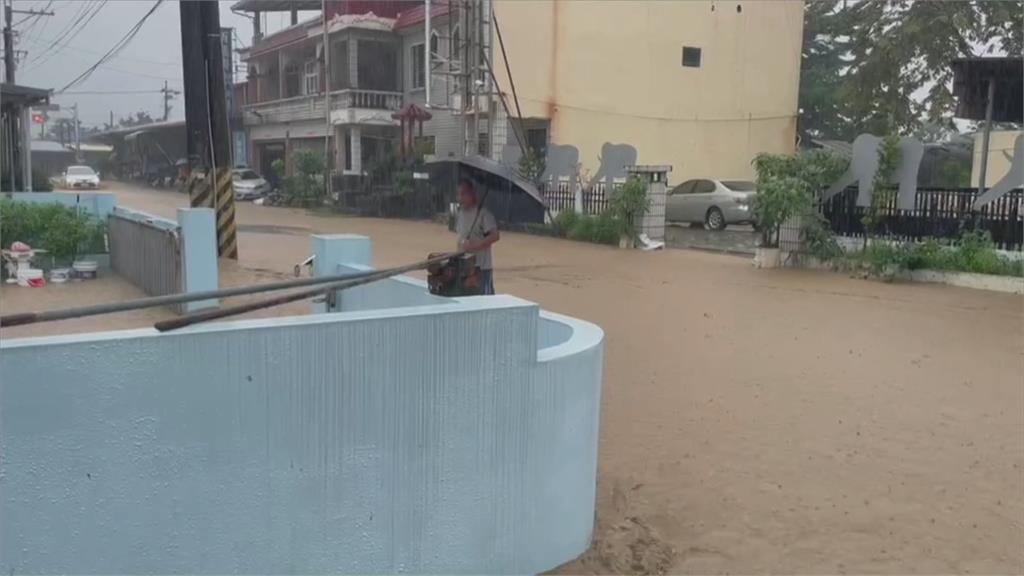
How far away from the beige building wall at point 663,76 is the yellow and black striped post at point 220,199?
38.9 ft

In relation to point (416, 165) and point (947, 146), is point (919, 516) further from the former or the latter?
point (947, 146)

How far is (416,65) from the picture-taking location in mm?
31922

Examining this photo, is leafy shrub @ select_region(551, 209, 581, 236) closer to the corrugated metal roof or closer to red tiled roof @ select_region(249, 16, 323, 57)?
red tiled roof @ select_region(249, 16, 323, 57)

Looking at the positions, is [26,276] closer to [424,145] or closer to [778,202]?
[778,202]

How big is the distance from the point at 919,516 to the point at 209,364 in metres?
3.46

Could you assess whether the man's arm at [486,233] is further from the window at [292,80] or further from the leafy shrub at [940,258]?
the window at [292,80]

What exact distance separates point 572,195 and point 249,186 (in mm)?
21451

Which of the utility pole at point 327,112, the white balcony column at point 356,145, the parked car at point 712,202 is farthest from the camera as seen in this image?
the white balcony column at point 356,145

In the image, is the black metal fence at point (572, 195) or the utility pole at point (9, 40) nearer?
the black metal fence at point (572, 195)

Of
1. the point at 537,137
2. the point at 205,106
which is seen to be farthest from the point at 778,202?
the point at 537,137

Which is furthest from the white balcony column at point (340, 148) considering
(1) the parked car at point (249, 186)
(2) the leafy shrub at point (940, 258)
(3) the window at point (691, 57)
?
(2) the leafy shrub at point (940, 258)

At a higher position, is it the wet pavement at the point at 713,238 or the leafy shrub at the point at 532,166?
the leafy shrub at the point at 532,166

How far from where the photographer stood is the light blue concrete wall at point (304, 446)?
251 centimetres

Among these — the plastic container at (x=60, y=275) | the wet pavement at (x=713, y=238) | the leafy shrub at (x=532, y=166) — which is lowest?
the plastic container at (x=60, y=275)
